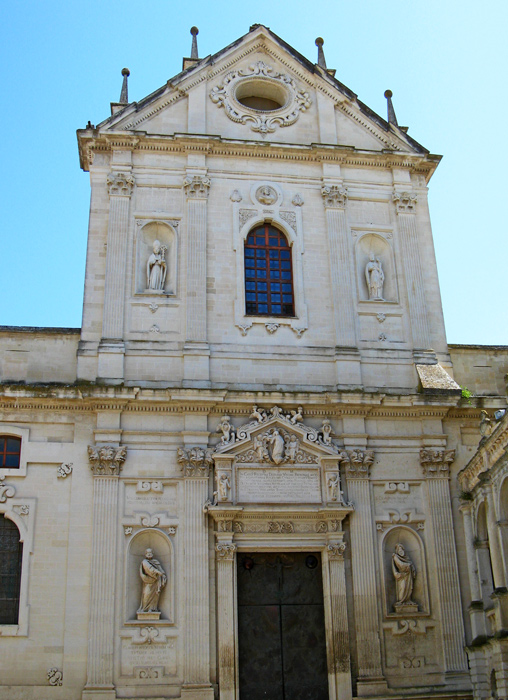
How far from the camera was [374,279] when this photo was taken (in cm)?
2091

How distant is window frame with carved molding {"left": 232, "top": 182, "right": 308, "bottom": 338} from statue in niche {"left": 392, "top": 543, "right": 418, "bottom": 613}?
17.6 feet

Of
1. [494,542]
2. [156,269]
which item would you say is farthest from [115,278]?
[494,542]

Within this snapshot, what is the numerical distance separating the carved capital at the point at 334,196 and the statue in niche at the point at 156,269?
13.9ft

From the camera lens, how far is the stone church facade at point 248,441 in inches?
671

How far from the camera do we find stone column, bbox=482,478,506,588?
16.3 meters

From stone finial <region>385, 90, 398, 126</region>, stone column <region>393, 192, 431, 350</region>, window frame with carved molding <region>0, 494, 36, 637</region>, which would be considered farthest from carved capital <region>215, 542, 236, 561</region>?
stone finial <region>385, 90, 398, 126</region>

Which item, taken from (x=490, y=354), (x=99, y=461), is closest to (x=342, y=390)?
(x=490, y=354)

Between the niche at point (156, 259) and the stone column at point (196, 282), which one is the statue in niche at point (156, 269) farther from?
the stone column at point (196, 282)

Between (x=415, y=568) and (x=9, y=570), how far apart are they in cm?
817

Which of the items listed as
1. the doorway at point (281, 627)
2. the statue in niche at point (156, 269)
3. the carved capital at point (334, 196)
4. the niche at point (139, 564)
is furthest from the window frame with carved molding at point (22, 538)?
the carved capital at point (334, 196)

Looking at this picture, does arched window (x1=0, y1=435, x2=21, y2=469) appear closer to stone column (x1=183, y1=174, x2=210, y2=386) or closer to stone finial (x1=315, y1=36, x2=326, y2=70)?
stone column (x1=183, y1=174, x2=210, y2=386)

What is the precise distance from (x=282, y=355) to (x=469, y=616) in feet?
21.9

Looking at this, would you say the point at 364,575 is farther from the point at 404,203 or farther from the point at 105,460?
the point at 404,203

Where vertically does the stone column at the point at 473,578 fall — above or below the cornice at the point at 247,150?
below
